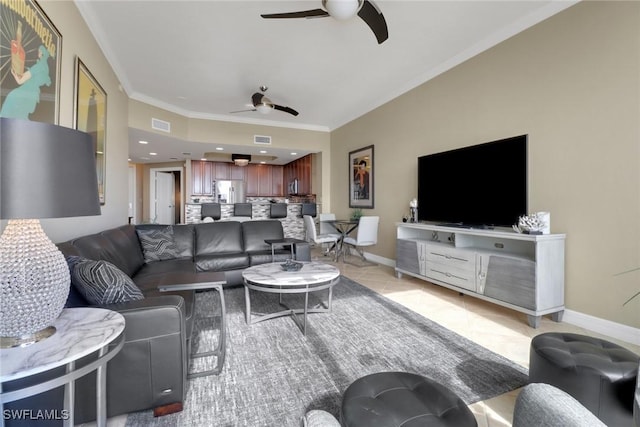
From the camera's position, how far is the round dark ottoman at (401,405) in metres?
0.91

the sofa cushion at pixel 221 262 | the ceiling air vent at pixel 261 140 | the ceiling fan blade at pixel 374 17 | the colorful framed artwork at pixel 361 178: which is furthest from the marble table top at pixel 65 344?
the ceiling air vent at pixel 261 140

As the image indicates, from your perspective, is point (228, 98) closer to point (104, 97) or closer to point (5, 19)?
point (104, 97)

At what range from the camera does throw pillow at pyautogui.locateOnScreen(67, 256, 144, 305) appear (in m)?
1.35

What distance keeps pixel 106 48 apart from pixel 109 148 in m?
1.18

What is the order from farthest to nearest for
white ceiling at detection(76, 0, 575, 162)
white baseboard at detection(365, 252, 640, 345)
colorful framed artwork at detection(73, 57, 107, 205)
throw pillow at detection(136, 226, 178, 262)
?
throw pillow at detection(136, 226, 178, 262), white ceiling at detection(76, 0, 575, 162), colorful framed artwork at detection(73, 57, 107, 205), white baseboard at detection(365, 252, 640, 345)

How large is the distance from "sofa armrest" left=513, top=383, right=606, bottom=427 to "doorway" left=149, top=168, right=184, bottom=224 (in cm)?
960

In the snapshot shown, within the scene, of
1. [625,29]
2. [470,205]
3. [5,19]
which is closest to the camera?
[5,19]

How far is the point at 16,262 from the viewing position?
860 mm

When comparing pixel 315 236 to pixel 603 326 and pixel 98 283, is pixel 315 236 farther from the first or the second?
pixel 98 283

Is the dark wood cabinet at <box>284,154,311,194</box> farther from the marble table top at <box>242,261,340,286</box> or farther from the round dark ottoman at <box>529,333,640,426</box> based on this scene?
the round dark ottoman at <box>529,333,640,426</box>

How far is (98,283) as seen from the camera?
4.44 feet

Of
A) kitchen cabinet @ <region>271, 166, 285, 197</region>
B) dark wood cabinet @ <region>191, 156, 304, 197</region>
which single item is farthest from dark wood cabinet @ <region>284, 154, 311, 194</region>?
kitchen cabinet @ <region>271, 166, 285, 197</region>

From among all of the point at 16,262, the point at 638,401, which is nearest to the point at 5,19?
the point at 16,262

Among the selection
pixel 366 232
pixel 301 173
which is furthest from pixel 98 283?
pixel 301 173
